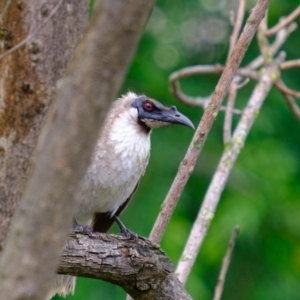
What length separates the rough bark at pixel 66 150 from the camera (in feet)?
5.66

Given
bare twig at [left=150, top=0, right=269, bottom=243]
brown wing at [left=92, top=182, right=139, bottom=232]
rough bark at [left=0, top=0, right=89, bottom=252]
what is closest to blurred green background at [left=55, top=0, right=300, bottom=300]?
brown wing at [left=92, top=182, right=139, bottom=232]

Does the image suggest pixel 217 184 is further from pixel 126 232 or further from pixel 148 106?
pixel 148 106

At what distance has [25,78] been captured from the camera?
11.1ft

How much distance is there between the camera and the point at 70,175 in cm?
175

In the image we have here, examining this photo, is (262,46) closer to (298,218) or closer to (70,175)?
(70,175)

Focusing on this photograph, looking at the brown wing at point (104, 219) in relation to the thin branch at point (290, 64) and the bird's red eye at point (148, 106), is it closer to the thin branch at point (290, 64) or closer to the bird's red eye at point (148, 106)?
the bird's red eye at point (148, 106)

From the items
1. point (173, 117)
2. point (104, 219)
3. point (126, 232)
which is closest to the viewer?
point (126, 232)

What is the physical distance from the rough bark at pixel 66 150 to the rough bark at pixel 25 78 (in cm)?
160

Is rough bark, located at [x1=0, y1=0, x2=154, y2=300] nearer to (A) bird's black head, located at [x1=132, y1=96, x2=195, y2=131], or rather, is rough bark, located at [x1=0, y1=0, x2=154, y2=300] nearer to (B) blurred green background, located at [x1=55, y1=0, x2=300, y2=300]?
(A) bird's black head, located at [x1=132, y1=96, x2=195, y2=131]

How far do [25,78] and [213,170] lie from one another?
6541mm

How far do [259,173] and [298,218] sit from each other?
69 centimetres

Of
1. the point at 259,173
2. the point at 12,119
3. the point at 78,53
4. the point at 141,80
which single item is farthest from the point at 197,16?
the point at 78,53

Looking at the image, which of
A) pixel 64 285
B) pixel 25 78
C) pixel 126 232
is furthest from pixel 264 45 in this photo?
pixel 25 78

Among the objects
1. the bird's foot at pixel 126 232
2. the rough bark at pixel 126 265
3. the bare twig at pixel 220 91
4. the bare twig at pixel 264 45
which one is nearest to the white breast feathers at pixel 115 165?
the bird's foot at pixel 126 232
